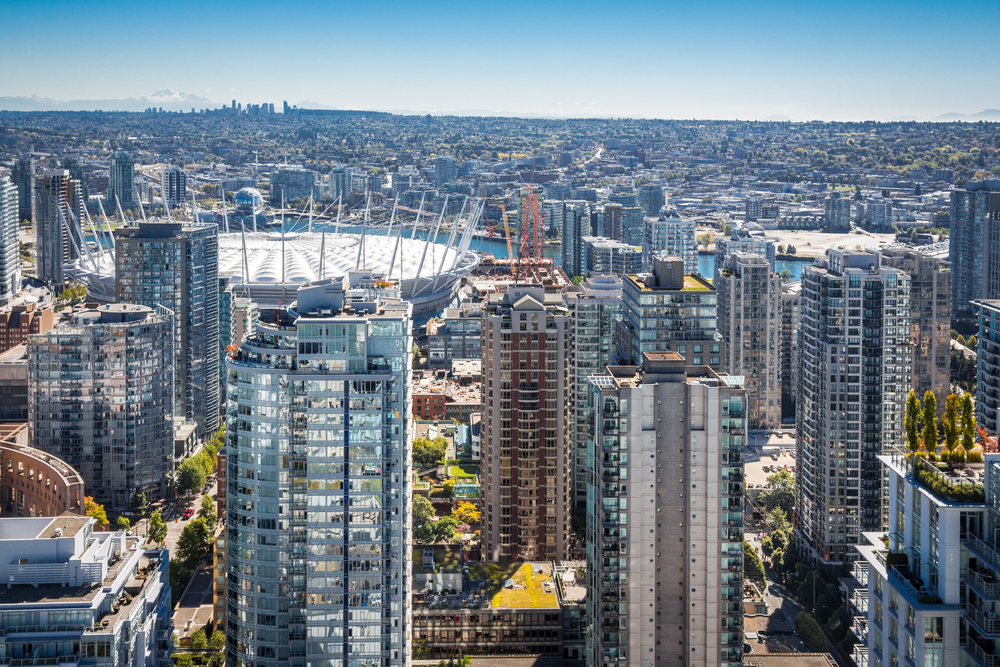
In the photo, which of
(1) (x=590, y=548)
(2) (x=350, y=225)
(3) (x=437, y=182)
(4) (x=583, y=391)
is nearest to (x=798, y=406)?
(4) (x=583, y=391)

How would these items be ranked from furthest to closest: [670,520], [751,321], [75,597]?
[751,321] → [670,520] → [75,597]

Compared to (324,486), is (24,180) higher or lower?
higher

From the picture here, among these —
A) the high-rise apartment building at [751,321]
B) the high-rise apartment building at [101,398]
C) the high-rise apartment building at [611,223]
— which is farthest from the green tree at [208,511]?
the high-rise apartment building at [611,223]

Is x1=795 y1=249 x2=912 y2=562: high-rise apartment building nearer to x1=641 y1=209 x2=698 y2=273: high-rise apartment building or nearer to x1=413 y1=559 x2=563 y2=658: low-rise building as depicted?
x1=413 y1=559 x2=563 y2=658: low-rise building

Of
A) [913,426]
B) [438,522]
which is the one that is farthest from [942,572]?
[438,522]

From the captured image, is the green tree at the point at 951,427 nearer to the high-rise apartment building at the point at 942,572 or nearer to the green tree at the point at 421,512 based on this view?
the high-rise apartment building at the point at 942,572

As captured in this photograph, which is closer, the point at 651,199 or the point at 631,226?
the point at 631,226

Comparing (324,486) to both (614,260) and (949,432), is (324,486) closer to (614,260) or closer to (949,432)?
(949,432)
